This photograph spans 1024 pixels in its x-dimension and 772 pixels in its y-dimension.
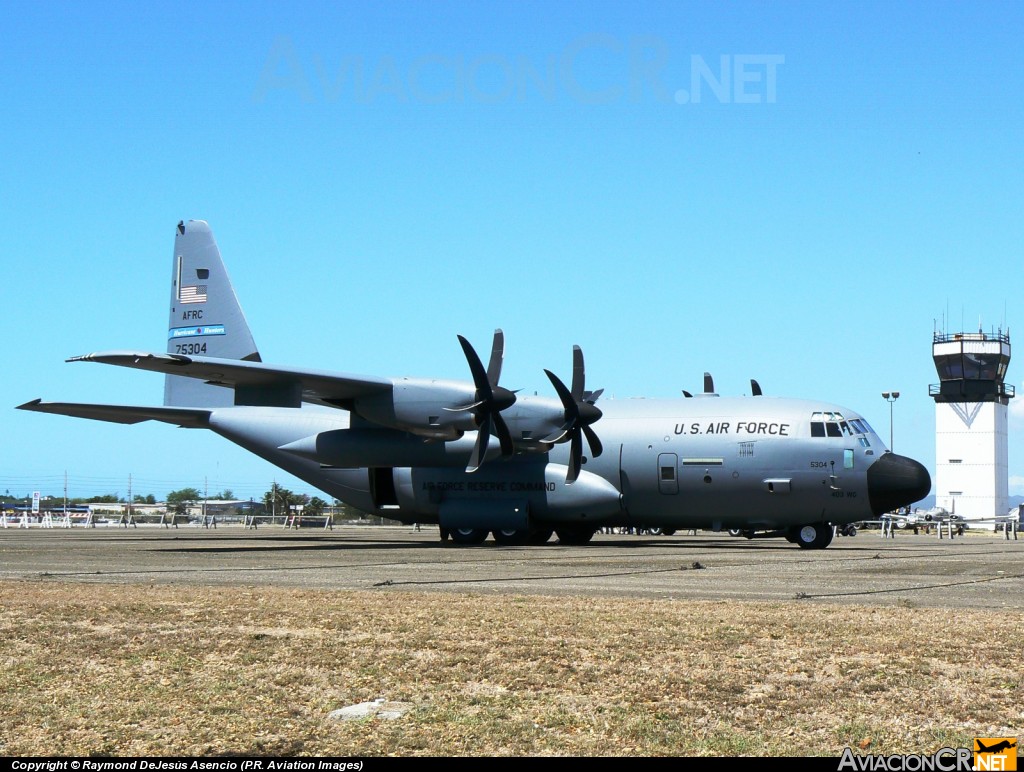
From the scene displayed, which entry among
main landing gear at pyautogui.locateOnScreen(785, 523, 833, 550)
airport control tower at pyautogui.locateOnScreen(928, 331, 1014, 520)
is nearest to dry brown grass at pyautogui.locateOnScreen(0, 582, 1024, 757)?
main landing gear at pyautogui.locateOnScreen(785, 523, 833, 550)

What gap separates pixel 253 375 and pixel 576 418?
8847mm

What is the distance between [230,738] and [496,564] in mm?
15951

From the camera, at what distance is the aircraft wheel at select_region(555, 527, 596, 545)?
113 feet

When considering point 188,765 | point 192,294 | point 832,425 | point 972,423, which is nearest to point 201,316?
point 192,294

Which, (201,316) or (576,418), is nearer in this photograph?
(576,418)

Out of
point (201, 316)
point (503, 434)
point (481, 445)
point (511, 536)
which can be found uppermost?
point (201, 316)

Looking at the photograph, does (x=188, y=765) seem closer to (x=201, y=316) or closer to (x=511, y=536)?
(x=511, y=536)

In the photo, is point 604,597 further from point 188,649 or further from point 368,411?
point 368,411

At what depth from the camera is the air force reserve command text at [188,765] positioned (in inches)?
208

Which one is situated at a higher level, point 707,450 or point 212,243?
point 212,243

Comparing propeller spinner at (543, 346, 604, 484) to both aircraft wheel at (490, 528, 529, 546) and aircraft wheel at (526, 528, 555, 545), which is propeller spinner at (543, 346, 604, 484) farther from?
aircraft wheel at (526, 528, 555, 545)

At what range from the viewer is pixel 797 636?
9.56 metres

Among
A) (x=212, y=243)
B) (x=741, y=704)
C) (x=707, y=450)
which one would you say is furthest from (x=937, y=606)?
(x=212, y=243)

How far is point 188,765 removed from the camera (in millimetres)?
5410
